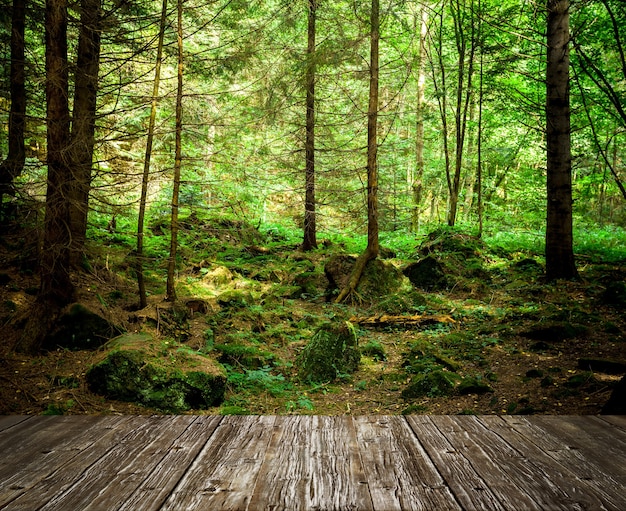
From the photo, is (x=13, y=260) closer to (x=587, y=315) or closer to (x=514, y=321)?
(x=514, y=321)

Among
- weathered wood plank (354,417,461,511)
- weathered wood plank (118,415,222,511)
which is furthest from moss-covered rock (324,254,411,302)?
weathered wood plank (118,415,222,511)

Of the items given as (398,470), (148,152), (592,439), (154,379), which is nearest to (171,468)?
(398,470)

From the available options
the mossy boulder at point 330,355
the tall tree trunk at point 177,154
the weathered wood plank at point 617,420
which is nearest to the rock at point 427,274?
the mossy boulder at point 330,355

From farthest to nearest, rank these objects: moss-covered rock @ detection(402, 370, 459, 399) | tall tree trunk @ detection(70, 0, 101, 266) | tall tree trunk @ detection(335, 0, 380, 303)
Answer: tall tree trunk @ detection(335, 0, 380, 303) → moss-covered rock @ detection(402, 370, 459, 399) → tall tree trunk @ detection(70, 0, 101, 266)

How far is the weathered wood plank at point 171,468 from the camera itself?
146 centimetres

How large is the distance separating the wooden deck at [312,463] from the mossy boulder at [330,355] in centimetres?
487

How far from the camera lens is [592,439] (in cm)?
196

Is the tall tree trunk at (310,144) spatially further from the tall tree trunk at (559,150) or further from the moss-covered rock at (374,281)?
the tall tree trunk at (559,150)

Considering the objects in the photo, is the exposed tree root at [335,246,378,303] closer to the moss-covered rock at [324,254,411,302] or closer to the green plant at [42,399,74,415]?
the moss-covered rock at [324,254,411,302]

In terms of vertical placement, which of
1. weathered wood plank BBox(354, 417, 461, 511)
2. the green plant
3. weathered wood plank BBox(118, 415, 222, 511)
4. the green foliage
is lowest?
the green plant

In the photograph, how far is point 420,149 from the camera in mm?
18047

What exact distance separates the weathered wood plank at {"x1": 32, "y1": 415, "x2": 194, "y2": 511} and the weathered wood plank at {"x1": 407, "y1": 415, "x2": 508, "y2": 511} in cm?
119

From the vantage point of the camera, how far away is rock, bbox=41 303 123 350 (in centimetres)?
608

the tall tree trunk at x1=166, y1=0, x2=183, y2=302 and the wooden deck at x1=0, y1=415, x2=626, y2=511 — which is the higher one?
the tall tree trunk at x1=166, y1=0, x2=183, y2=302
